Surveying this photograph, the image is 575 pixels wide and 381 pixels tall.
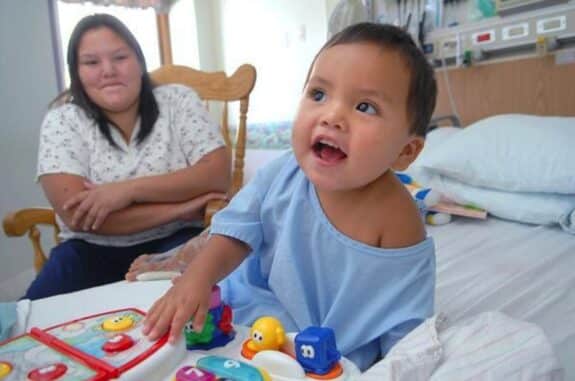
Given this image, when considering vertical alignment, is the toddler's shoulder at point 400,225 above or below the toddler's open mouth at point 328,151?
below

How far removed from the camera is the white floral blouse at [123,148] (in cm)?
124

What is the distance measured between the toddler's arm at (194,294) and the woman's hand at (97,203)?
520 millimetres

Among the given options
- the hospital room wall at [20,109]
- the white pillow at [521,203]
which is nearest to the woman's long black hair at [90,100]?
the white pillow at [521,203]

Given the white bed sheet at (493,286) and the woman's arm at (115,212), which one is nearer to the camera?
the white bed sheet at (493,286)

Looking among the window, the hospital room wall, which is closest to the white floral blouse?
the hospital room wall

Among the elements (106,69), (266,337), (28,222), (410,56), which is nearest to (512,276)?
(410,56)

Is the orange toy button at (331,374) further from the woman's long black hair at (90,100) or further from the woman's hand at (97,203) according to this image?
the woman's long black hair at (90,100)

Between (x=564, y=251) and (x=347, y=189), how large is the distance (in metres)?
0.83

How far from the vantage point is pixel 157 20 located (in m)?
3.59

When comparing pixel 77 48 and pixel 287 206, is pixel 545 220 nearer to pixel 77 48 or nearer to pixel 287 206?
pixel 287 206

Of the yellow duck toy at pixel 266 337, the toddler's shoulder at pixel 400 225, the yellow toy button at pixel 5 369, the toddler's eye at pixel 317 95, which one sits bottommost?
the yellow duck toy at pixel 266 337

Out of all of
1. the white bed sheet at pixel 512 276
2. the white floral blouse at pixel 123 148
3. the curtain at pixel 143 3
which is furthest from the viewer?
the curtain at pixel 143 3

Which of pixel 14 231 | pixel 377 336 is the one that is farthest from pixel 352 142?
pixel 14 231

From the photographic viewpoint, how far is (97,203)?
1.15 meters
